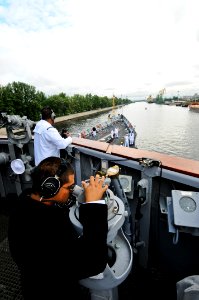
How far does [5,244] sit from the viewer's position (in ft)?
10.9

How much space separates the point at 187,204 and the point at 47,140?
2.42 m

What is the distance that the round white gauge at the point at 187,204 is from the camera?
1854 millimetres

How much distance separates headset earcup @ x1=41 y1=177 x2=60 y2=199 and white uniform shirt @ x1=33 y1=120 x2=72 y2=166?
187cm

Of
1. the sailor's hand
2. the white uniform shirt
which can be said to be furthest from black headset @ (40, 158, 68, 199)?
the white uniform shirt

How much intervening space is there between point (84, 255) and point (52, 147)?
2481 mm

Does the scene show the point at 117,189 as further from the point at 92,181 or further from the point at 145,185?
the point at 92,181

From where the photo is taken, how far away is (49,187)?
4.36ft

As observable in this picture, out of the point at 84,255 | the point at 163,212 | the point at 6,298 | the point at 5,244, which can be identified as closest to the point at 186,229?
the point at 163,212

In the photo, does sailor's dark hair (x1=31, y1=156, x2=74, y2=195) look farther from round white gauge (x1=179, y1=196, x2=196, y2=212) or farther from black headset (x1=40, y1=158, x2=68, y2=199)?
round white gauge (x1=179, y1=196, x2=196, y2=212)

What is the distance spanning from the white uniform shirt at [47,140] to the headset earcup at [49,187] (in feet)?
6.14

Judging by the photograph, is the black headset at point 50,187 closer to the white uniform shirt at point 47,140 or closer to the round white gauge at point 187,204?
the round white gauge at point 187,204

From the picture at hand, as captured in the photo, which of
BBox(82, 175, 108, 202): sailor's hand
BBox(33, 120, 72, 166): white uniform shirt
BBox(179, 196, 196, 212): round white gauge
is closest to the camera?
BBox(82, 175, 108, 202): sailor's hand

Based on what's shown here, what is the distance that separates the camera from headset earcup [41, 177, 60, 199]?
52.3 inches

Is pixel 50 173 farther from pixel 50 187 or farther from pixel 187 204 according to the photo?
pixel 187 204
